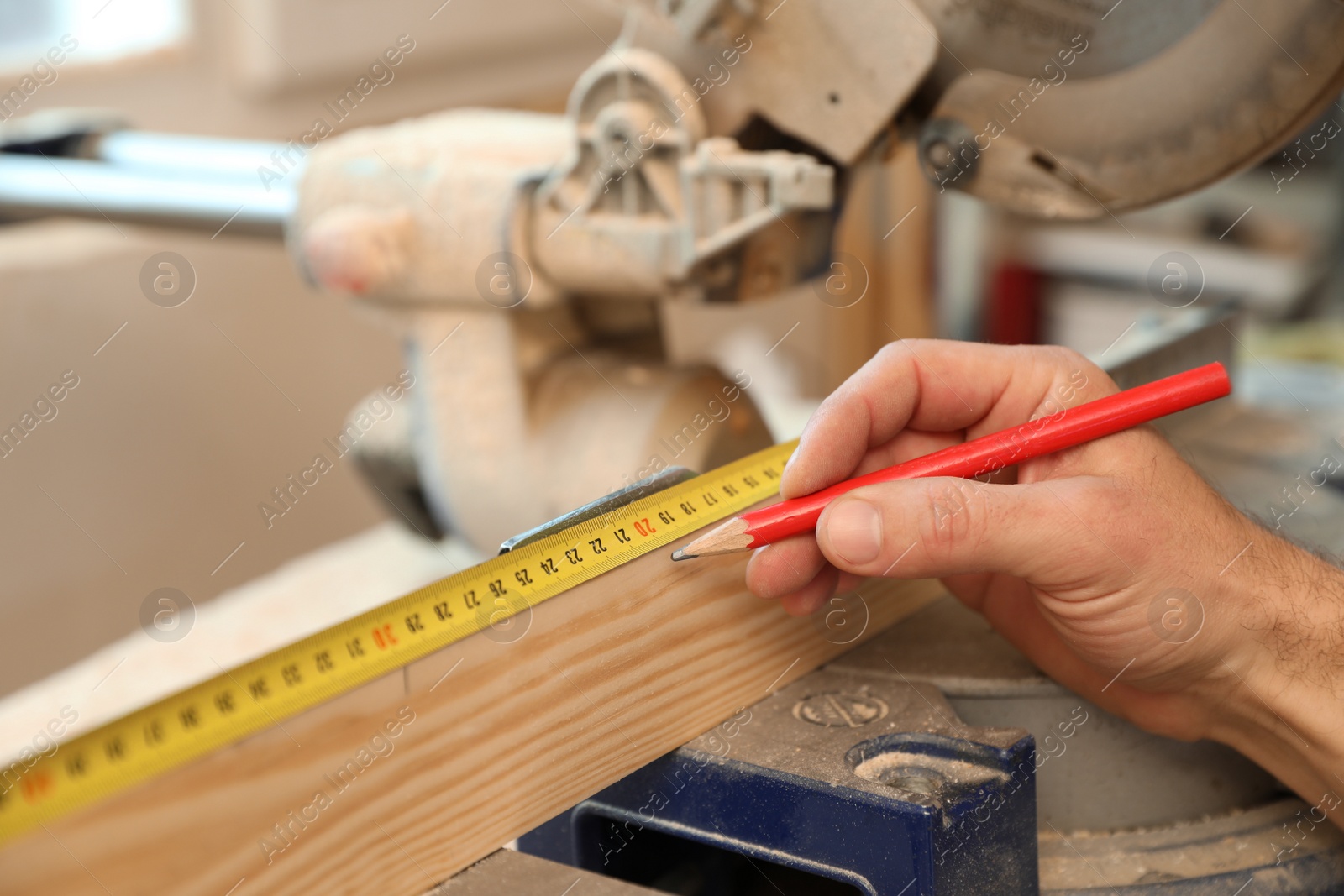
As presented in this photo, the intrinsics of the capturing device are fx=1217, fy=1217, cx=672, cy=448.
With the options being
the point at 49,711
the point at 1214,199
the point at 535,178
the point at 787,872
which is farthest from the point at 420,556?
the point at 1214,199

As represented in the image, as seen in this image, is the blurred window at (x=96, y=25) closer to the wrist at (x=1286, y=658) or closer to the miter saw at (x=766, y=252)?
the miter saw at (x=766, y=252)

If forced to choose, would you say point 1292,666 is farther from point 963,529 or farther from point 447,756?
point 447,756

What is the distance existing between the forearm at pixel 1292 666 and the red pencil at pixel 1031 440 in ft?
0.37

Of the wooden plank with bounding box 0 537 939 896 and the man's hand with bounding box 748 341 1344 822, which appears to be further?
the man's hand with bounding box 748 341 1344 822

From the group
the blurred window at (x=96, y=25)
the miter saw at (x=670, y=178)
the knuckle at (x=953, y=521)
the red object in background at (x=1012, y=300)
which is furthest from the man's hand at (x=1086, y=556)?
the red object in background at (x=1012, y=300)

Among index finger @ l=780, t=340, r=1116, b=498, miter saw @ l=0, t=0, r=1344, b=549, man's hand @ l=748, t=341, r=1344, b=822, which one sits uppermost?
miter saw @ l=0, t=0, r=1344, b=549

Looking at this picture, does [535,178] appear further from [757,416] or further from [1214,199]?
[1214,199]

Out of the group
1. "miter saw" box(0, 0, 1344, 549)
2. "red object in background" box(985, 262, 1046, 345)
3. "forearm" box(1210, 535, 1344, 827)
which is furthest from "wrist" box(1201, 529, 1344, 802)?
"red object in background" box(985, 262, 1046, 345)

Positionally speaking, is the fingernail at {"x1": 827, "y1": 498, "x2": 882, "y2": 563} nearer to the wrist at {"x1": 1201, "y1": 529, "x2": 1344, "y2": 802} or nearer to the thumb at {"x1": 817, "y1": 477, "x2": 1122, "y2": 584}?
the thumb at {"x1": 817, "y1": 477, "x2": 1122, "y2": 584}

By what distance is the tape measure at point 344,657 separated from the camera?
1.79 ft

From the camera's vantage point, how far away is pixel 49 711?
4.25ft

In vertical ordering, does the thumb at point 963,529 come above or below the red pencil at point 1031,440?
below

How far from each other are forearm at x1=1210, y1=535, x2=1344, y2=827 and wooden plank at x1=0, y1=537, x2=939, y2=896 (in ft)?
0.96

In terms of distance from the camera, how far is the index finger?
797 mm
